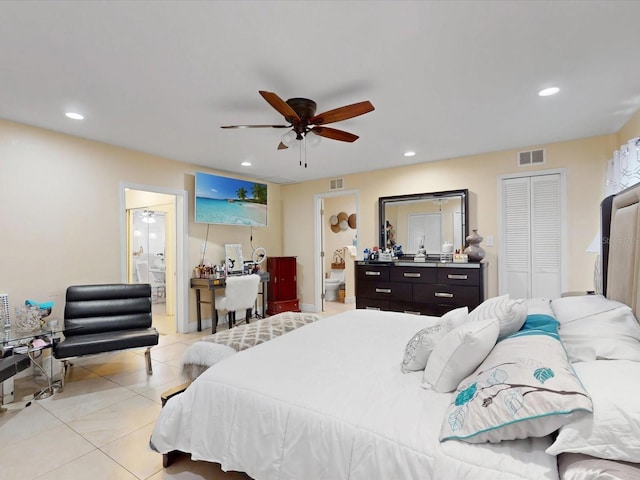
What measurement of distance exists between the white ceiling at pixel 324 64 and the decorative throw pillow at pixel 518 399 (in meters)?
1.73

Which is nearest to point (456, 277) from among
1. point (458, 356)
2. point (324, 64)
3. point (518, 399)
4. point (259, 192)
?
point (458, 356)

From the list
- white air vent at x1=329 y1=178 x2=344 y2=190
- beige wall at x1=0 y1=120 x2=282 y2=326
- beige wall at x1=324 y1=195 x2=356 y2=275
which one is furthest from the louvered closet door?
beige wall at x1=0 y1=120 x2=282 y2=326

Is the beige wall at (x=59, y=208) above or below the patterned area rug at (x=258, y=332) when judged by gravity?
above

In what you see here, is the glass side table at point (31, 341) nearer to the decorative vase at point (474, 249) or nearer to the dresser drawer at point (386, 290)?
the dresser drawer at point (386, 290)

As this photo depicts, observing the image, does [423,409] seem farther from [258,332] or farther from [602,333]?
[258,332]

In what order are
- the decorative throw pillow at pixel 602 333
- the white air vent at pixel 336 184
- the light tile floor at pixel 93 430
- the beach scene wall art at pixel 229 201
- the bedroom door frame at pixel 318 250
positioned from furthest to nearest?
the bedroom door frame at pixel 318 250, the white air vent at pixel 336 184, the beach scene wall art at pixel 229 201, the light tile floor at pixel 93 430, the decorative throw pillow at pixel 602 333

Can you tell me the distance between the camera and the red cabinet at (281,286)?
5.87 metres

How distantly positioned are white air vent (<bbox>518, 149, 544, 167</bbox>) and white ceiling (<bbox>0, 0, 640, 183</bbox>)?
409mm

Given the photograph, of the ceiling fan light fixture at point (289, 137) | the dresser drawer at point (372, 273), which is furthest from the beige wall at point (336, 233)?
the ceiling fan light fixture at point (289, 137)

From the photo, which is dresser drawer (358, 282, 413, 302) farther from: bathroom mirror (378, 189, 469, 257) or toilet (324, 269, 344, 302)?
toilet (324, 269, 344, 302)

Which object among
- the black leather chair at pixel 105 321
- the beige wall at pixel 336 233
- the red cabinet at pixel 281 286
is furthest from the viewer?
the beige wall at pixel 336 233

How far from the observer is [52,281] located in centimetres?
344

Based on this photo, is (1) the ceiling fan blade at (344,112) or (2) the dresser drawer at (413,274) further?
(2) the dresser drawer at (413,274)

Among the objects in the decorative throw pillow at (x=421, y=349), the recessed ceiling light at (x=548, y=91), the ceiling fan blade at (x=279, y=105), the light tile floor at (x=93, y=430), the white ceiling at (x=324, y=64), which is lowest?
the light tile floor at (x=93, y=430)
